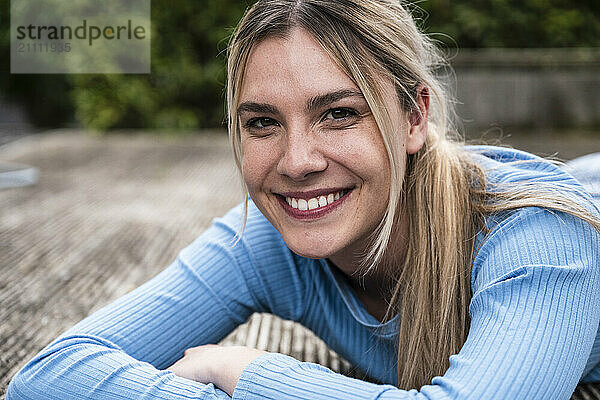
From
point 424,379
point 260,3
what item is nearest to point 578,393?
point 424,379

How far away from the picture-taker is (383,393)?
41.9 inches

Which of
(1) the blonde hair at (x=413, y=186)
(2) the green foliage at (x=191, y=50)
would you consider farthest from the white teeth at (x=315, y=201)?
(2) the green foliage at (x=191, y=50)

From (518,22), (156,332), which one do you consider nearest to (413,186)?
(156,332)

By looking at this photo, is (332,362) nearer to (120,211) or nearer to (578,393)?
(578,393)

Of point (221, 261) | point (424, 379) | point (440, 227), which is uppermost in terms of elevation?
point (440, 227)

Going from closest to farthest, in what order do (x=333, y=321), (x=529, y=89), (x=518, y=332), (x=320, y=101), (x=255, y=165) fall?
(x=518, y=332) < (x=320, y=101) < (x=255, y=165) < (x=333, y=321) < (x=529, y=89)

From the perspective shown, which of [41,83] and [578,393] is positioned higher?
[41,83]

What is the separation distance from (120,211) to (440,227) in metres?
2.82

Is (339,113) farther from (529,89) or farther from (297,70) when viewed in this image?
(529,89)

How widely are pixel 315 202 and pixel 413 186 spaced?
0.23 meters

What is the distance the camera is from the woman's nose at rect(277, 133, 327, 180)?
1191 millimetres

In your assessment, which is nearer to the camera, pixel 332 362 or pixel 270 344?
pixel 332 362

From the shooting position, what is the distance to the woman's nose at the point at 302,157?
119cm

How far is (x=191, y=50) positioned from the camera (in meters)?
7.48
